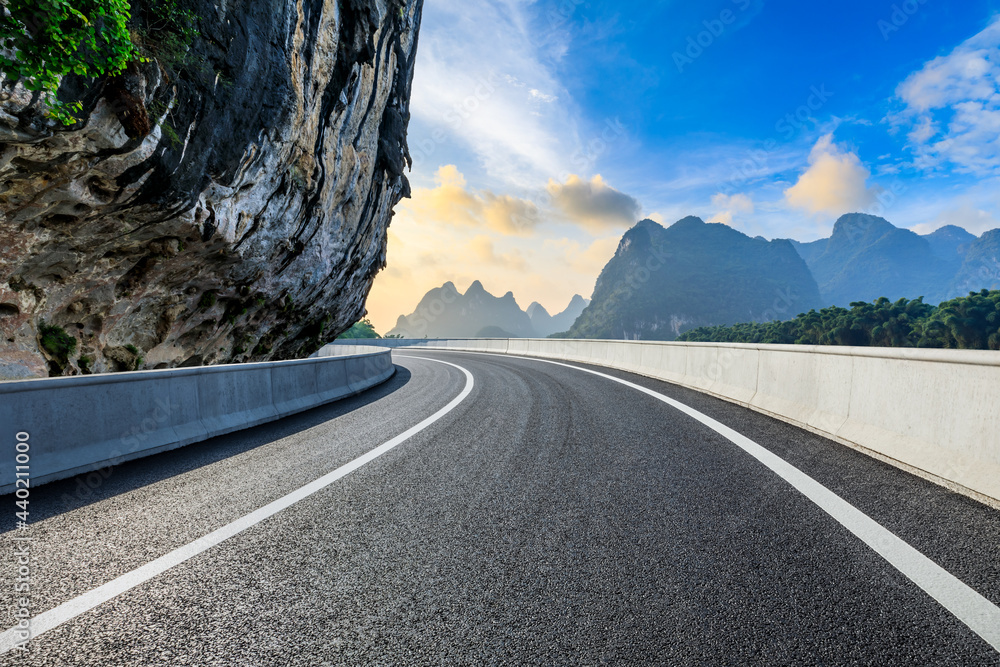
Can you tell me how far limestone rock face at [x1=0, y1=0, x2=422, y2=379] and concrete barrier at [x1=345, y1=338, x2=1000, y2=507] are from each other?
998 cm

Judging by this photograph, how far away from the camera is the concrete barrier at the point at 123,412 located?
3930 millimetres

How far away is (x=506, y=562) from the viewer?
8.38ft

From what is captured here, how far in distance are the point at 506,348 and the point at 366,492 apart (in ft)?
91.3

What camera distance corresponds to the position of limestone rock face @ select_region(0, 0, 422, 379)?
6961 mm

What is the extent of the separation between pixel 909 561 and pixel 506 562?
213 cm

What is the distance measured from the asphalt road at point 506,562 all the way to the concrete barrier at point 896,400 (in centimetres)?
27

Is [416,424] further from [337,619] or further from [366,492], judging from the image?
[337,619]

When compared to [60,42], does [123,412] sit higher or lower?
lower

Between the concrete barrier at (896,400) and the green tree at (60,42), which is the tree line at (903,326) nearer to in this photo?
the concrete barrier at (896,400)
